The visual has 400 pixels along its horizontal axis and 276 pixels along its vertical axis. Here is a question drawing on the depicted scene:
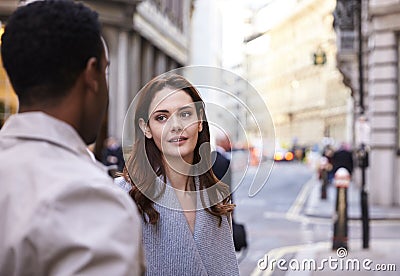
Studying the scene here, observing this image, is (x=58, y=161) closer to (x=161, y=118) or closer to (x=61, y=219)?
(x=61, y=219)

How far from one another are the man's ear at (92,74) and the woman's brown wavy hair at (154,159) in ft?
4.21

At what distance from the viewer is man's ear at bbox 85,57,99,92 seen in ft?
5.88

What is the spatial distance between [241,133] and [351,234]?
39.6 ft

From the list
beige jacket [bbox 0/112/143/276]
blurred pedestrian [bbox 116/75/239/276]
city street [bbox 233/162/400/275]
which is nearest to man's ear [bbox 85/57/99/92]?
beige jacket [bbox 0/112/143/276]

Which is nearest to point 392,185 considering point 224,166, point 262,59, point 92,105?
point 224,166

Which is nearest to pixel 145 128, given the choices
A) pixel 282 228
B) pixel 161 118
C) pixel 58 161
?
pixel 161 118

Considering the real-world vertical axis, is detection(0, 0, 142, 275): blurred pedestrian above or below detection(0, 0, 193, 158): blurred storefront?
below

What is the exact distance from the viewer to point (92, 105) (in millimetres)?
1809

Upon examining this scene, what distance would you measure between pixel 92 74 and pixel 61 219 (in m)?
0.40

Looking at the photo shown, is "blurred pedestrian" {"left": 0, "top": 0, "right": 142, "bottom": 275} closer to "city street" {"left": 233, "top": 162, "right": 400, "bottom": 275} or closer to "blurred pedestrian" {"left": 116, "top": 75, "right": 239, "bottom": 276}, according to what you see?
"blurred pedestrian" {"left": 116, "top": 75, "right": 239, "bottom": 276}

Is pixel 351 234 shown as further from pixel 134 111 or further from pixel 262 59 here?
pixel 262 59

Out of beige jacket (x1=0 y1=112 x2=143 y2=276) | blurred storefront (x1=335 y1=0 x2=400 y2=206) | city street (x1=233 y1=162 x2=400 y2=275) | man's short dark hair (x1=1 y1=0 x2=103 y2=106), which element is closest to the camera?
beige jacket (x1=0 y1=112 x2=143 y2=276)

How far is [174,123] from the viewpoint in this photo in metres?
3.13

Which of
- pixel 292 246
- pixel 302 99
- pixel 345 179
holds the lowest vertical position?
pixel 292 246
